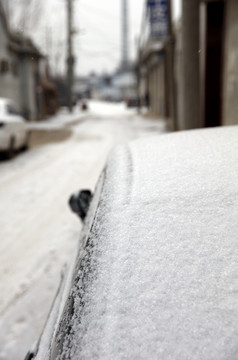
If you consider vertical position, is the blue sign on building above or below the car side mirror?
above

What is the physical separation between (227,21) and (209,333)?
29.6 feet

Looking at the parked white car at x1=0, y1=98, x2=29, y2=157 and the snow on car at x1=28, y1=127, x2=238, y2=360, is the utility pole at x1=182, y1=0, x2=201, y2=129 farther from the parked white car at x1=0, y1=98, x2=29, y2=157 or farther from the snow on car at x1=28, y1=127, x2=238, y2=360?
the snow on car at x1=28, y1=127, x2=238, y2=360

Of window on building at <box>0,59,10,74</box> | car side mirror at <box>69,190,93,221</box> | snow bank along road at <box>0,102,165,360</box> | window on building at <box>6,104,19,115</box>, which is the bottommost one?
snow bank along road at <box>0,102,165,360</box>

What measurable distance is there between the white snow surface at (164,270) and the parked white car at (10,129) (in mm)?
8891

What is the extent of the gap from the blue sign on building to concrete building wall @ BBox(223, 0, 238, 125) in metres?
8.80

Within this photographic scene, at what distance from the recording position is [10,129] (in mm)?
10562

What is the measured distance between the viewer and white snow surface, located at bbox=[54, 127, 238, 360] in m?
1.06

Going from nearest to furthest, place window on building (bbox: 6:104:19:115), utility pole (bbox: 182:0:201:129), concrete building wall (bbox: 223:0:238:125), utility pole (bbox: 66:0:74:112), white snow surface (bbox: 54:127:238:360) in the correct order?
white snow surface (bbox: 54:127:238:360) → concrete building wall (bbox: 223:0:238:125) → utility pole (bbox: 182:0:201:129) → window on building (bbox: 6:104:19:115) → utility pole (bbox: 66:0:74:112)

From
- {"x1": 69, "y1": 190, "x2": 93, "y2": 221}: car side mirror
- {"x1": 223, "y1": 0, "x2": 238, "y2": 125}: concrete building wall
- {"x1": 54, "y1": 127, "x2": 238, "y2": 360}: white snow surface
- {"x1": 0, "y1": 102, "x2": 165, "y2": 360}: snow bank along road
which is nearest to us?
{"x1": 54, "y1": 127, "x2": 238, "y2": 360}: white snow surface

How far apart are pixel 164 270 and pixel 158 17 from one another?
17.6 metres

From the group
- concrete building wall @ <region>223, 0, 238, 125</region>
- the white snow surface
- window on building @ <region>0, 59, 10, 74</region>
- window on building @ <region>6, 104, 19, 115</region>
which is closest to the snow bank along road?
window on building @ <region>6, 104, 19, 115</region>

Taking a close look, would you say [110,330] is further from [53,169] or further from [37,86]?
[37,86]

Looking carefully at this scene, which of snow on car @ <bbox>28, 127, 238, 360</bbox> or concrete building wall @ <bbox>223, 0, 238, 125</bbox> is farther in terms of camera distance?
concrete building wall @ <bbox>223, 0, 238, 125</bbox>

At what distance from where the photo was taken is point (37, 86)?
2958 cm
